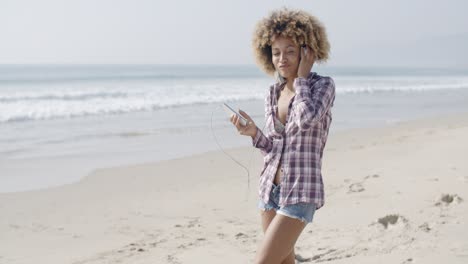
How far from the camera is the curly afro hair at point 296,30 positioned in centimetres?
285

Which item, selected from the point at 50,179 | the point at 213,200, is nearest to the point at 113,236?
the point at 213,200

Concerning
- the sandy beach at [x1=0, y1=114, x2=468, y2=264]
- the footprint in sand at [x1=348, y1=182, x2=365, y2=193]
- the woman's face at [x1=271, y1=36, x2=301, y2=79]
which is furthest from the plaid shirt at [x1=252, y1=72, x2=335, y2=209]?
the footprint in sand at [x1=348, y1=182, x2=365, y2=193]

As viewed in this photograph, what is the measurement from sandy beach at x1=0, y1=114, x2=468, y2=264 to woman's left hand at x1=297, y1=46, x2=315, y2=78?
6.90 ft

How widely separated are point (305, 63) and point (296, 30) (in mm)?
177

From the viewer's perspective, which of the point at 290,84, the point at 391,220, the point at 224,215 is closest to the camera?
the point at 290,84

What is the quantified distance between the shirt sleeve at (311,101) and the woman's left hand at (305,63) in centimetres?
8

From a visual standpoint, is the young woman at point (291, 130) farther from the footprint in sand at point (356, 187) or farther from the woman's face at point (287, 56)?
the footprint in sand at point (356, 187)

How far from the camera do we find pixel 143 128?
45.4ft

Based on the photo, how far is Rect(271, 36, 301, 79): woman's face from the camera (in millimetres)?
2891

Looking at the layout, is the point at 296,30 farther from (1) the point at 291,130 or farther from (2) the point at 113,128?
(2) the point at 113,128

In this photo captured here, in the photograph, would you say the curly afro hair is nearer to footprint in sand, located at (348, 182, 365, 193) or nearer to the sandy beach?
the sandy beach

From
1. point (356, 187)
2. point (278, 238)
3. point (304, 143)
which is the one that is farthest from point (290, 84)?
point (356, 187)

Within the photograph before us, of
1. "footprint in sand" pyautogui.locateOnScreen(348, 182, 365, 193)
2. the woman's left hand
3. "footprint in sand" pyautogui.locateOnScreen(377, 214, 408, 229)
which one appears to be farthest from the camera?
"footprint in sand" pyautogui.locateOnScreen(348, 182, 365, 193)

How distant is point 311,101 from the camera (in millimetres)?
2668
